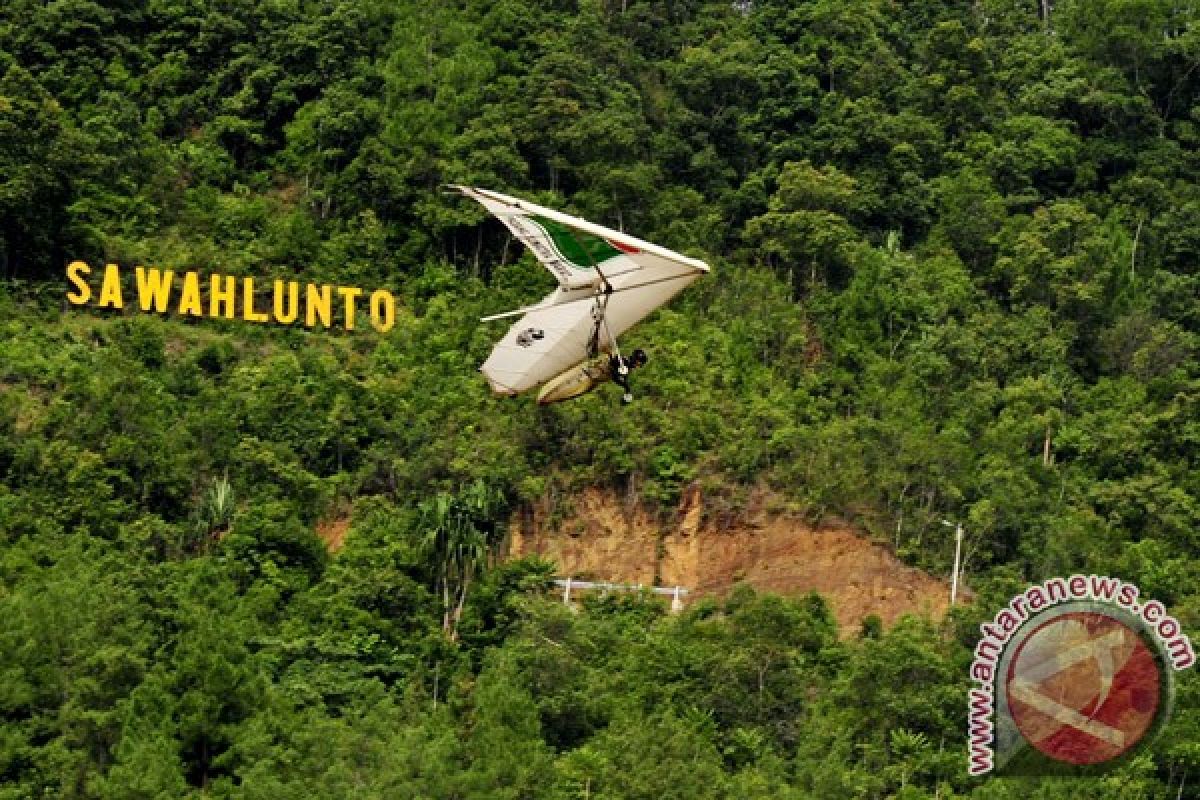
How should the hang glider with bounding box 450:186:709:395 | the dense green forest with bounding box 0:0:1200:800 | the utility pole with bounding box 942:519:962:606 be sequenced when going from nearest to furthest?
the hang glider with bounding box 450:186:709:395 → the dense green forest with bounding box 0:0:1200:800 → the utility pole with bounding box 942:519:962:606

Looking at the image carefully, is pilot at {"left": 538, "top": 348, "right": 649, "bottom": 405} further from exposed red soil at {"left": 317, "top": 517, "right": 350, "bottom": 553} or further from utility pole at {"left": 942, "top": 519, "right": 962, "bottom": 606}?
utility pole at {"left": 942, "top": 519, "right": 962, "bottom": 606}

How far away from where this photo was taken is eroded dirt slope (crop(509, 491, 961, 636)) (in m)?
55.4

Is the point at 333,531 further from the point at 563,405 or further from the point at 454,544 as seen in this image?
the point at 563,405

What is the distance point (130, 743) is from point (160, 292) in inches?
685

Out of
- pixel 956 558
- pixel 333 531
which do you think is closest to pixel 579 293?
pixel 333 531

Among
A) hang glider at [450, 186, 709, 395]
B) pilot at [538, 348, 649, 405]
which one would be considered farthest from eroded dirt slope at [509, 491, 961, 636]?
hang glider at [450, 186, 709, 395]

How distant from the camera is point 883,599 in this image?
181 feet

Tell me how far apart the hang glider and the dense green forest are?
8577 mm

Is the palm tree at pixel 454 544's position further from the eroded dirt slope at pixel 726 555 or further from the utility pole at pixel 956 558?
the utility pole at pixel 956 558

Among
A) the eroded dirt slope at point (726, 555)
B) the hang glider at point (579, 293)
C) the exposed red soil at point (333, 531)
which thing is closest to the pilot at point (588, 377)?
the hang glider at point (579, 293)

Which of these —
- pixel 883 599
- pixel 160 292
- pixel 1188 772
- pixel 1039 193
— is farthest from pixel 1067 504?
pixel 160 292

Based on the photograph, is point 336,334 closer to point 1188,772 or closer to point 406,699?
point 406,699

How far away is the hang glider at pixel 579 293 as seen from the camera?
39875mm

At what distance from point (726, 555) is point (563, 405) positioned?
16.3 feet
